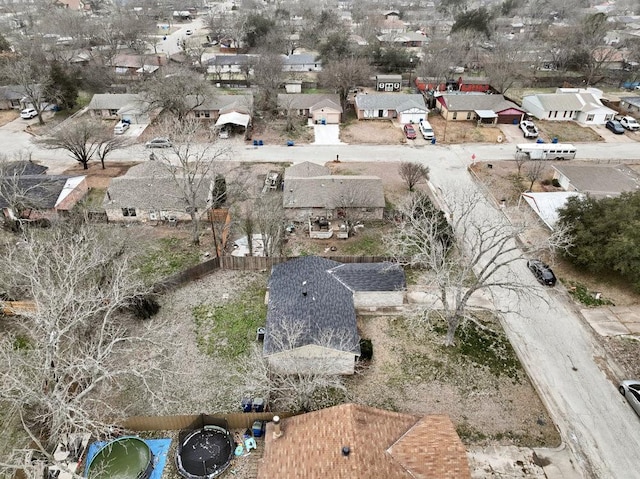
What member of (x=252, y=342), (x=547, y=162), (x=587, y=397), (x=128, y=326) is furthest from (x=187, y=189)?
(x=547, y=162)

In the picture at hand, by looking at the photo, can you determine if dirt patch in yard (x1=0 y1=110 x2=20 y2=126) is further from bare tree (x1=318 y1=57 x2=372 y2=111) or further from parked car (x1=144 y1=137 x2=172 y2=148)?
bare tree (x1=318 y1=57 x2=372 y2=111)

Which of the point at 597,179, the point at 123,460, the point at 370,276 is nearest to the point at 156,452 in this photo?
the point at 123,460

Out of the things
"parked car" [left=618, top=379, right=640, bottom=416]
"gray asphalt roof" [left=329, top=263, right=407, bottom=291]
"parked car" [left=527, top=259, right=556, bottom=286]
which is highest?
"gray asphalt roof" [left=329, top=263, right=407, bottom=291]

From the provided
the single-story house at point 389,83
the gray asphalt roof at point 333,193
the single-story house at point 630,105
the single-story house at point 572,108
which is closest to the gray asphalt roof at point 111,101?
the gray asphalt roof at point 333,193

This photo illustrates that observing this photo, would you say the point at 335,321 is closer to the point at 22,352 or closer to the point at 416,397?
the point at 416,397

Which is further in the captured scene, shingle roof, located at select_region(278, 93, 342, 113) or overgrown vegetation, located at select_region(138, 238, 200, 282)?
shingle roof, located at select_region(278, 93, 342, 113)

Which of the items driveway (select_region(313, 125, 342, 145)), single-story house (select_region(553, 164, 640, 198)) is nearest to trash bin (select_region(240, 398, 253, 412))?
single-story house (select_region(553, 164, 640, 198))

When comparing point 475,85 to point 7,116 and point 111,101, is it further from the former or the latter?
point 7,116
